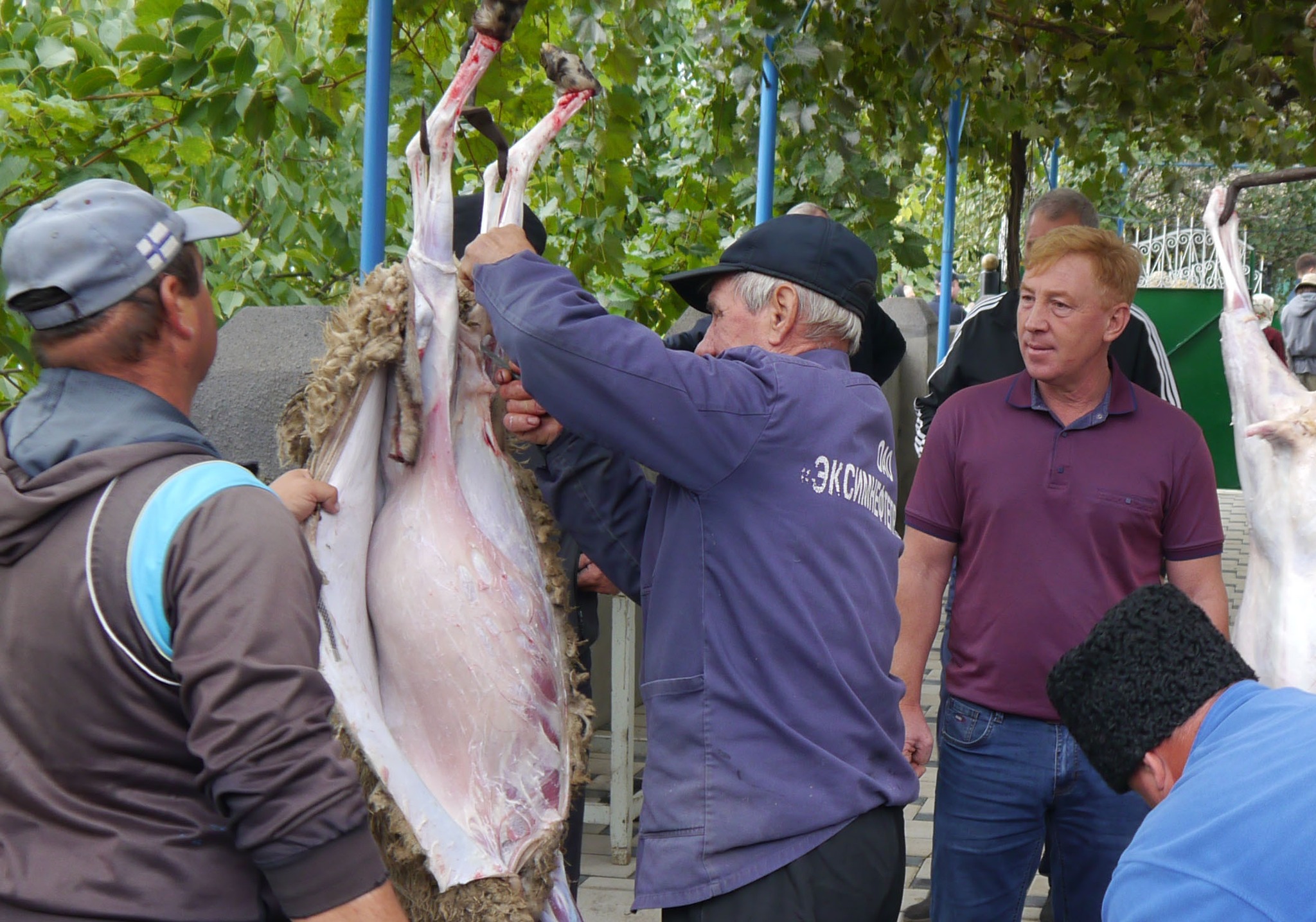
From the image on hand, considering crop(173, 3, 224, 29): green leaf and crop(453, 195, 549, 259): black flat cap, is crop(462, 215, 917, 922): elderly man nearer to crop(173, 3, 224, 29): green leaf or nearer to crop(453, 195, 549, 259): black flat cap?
crop(453, 195, 549, 259): black flat cap

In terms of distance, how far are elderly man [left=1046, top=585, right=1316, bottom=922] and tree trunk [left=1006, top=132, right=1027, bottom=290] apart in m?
3.74

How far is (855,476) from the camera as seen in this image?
1.90m

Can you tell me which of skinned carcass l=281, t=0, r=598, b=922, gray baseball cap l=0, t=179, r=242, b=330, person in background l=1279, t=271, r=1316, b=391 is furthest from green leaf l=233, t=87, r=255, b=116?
person in background l=1279, t=271, r=1316, b=391

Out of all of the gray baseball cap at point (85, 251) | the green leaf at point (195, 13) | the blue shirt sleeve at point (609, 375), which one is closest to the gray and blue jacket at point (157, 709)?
the gray baseball cap at point (85, 251)

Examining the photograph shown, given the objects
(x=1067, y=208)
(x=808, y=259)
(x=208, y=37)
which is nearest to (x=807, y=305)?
(x=808, y=259)

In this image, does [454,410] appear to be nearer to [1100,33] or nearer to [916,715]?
[916,715]

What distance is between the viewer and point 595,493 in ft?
6.40

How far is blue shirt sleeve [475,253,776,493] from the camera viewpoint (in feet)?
5.42

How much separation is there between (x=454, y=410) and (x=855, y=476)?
621 millimetres

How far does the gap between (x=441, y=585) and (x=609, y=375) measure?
397 millimetres

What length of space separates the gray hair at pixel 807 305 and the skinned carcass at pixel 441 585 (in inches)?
14.9

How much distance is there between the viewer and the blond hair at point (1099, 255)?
9.20ft

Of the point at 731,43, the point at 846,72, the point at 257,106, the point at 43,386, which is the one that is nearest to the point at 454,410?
the point at 43,386

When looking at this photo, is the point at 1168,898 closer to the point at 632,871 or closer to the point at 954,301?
the point at 632,871
